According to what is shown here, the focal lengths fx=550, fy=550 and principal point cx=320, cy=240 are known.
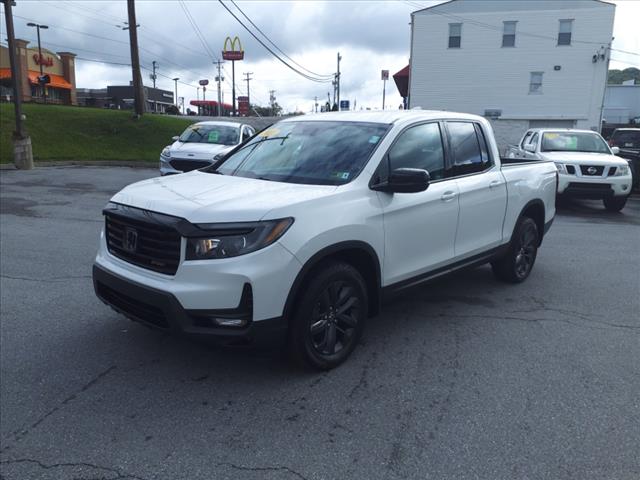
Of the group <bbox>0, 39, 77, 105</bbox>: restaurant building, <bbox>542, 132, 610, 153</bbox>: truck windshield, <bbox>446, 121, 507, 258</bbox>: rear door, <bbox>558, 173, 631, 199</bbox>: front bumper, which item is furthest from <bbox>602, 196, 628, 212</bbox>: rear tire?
<bbox>0, 39, 77, 105</bbox>: restaurant building

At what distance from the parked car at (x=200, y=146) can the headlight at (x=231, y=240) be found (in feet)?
30.5

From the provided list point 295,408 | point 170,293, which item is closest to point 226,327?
point 170,293

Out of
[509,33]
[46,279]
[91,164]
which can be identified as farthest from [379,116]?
[509,33]

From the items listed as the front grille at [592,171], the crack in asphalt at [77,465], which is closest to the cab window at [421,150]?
the crack in asphalt at [77,465]

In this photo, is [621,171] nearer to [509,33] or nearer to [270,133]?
[270,133]

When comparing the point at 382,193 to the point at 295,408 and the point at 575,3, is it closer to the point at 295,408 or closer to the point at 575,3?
the point at 295,408

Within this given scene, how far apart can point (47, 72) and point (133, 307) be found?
2131 inches

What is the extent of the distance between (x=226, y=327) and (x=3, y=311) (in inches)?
113

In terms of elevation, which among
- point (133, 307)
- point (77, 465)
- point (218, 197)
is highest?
point (218, 197)

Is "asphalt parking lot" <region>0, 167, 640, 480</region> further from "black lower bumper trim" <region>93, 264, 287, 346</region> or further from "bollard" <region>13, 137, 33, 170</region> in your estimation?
"bollard" <region>13, 137, 33, 170</region>

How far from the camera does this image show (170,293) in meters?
3.36

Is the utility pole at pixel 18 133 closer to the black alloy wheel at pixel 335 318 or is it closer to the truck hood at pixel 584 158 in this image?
the truck hood at pixel 584 158

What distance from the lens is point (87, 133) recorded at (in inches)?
962

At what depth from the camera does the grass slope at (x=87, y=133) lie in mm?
21422
